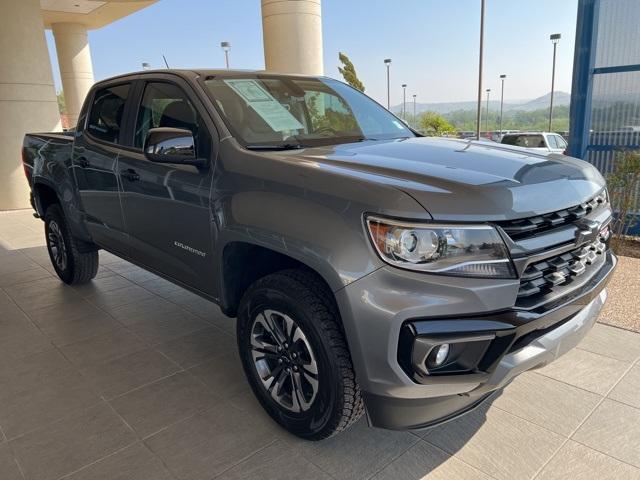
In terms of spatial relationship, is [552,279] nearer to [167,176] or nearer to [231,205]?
[231,205]

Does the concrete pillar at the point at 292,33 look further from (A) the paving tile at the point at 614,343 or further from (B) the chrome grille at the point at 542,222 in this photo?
(B) the chrome grille at the point at 542,222

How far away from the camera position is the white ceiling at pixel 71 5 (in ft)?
53.1

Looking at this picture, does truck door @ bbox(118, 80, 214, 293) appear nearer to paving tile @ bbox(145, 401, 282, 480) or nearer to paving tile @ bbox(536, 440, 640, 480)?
paving tile @ bbox(145, 401, 282, 480)

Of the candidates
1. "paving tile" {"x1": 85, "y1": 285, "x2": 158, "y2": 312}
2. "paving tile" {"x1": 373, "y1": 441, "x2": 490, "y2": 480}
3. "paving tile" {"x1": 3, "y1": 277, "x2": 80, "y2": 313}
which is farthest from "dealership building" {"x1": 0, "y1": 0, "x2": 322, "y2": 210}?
"paving tile" {"x1": 373, "y1": 441, "x2": 490, "y2": 480}

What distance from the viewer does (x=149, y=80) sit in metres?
3.26

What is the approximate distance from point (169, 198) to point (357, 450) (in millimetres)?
1704

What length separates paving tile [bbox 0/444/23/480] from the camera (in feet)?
7.32

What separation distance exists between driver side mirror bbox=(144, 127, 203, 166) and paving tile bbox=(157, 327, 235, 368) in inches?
53.4

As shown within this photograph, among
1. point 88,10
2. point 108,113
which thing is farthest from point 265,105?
point 88,10

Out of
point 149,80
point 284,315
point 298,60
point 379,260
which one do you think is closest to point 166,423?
point 284,315

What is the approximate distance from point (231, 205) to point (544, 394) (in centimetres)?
197

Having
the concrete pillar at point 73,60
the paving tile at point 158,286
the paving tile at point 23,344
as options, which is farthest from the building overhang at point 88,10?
the paving tile at point 23,344

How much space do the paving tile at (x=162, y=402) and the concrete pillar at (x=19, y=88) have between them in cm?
904

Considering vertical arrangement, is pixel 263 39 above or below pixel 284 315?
above
